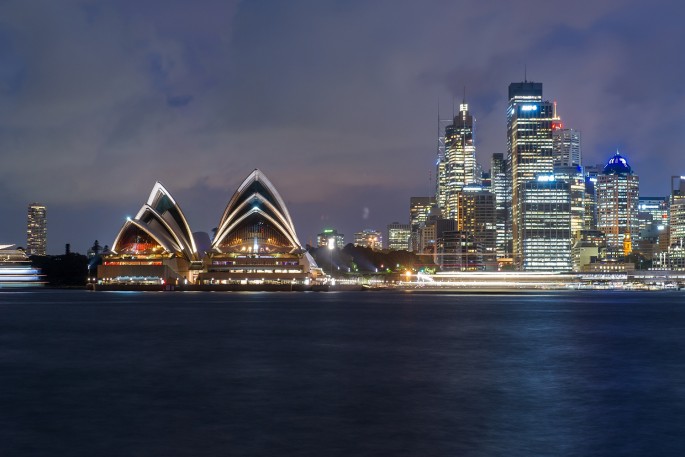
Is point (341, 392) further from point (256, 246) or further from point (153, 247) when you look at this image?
point (153, 247)

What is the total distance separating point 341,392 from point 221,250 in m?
128

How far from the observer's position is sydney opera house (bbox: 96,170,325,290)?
14762cm

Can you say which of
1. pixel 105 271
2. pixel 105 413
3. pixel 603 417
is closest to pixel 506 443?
pixel 603 417

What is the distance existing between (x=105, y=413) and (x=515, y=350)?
24211 mm

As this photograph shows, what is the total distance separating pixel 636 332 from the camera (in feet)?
181

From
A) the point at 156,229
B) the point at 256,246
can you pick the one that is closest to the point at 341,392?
the point at 156,229

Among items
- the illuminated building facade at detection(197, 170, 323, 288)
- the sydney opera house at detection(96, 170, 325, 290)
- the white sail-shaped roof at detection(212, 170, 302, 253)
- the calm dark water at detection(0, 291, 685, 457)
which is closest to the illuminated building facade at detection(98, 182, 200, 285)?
the sydney opera house at detection(96, 170, 325, 290)

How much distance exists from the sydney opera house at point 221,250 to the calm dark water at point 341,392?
93.2 metres

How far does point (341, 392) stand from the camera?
2836cm

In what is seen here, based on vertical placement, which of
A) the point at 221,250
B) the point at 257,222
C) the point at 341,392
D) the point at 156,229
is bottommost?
the point at 341,392

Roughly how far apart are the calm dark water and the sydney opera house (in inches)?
3670

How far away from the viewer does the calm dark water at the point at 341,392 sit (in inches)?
805

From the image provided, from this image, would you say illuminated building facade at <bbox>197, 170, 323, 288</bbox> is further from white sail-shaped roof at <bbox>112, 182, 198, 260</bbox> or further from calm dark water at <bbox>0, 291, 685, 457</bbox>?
calm dark water at <bbox>0, 291, 685, 457</bbox>

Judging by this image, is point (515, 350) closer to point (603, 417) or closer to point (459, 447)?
point (603, 417)
